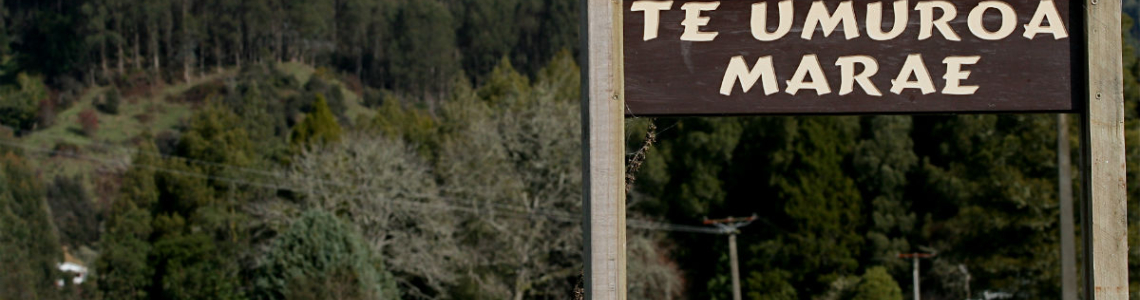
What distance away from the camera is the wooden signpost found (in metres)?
3.78

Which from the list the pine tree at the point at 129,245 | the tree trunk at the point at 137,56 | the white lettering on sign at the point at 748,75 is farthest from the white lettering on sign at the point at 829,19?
the tree trunk at the point at 137,56

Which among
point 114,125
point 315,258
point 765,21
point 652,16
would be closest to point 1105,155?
point 765,21

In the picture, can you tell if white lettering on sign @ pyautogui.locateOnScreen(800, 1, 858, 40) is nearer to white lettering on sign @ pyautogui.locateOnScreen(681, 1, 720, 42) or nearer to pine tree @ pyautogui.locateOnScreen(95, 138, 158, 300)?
white lettering on sign @ pyautogui.locateOnScreen(681, 1, 720, 42)

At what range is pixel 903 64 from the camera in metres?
3.79

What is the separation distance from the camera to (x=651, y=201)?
37812 millimetres

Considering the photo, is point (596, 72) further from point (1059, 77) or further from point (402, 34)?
point (402, 34)

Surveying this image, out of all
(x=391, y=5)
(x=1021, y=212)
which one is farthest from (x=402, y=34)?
(x=1021, y=212)

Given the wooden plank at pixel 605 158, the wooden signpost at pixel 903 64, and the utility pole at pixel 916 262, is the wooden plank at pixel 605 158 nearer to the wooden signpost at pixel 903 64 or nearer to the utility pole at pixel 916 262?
the wooden signpost at pixel 903 64

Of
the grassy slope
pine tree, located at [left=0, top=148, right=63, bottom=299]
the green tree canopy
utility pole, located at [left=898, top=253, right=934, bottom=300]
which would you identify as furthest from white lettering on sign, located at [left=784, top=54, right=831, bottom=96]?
the grassy slope

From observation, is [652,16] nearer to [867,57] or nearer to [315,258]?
[867,57]

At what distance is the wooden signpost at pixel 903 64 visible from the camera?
3779mm

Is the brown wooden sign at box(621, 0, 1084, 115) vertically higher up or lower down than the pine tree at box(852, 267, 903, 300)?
higher up

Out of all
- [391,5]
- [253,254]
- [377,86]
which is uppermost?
[391,5]

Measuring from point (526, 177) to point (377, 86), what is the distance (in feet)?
118
